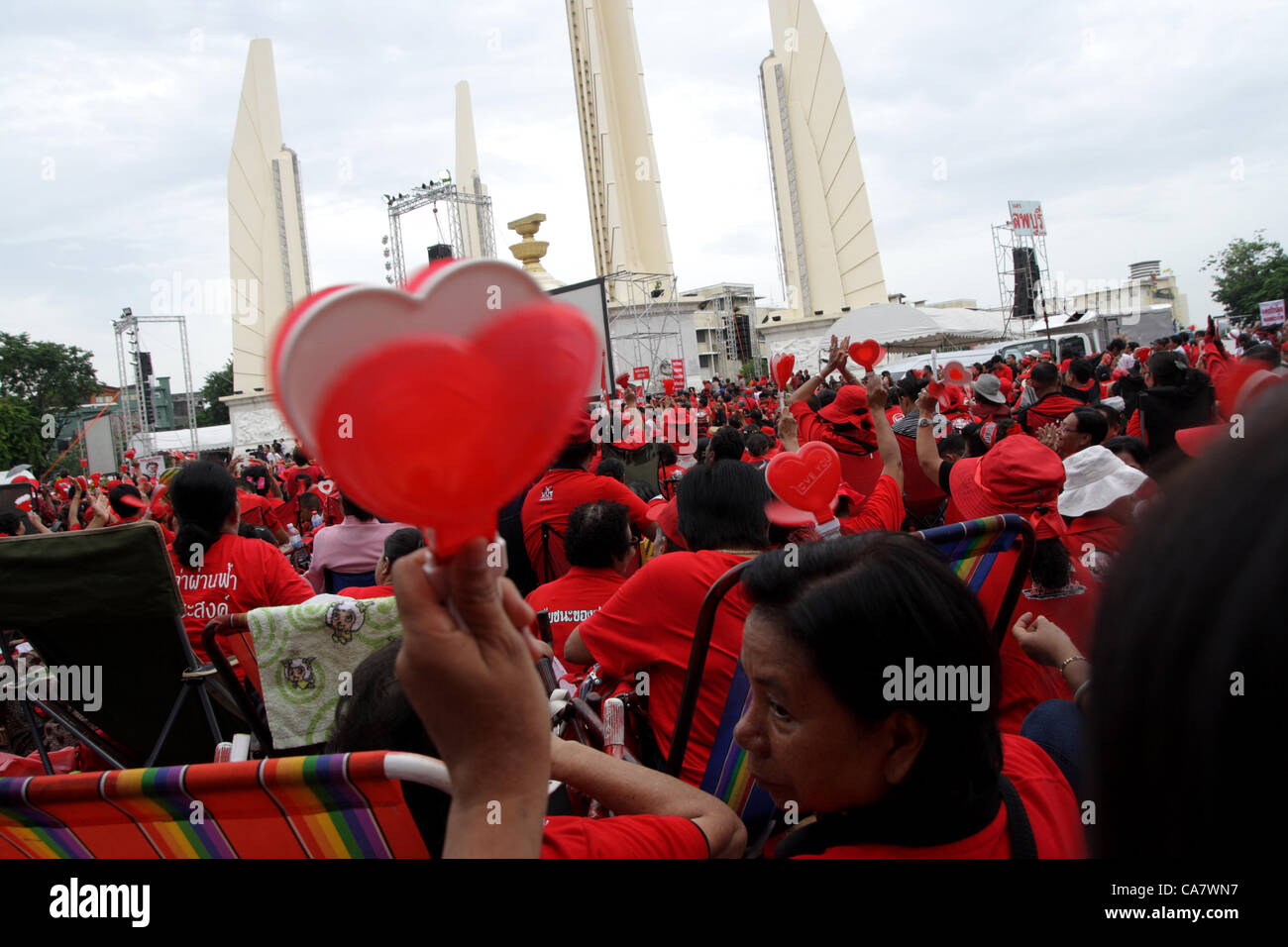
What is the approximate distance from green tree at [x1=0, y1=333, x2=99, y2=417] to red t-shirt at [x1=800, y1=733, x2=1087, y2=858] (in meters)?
43.8

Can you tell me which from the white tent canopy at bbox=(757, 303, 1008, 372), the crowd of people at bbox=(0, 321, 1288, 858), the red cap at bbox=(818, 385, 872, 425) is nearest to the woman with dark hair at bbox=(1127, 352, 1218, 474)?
the red cap at bbox=(818, 385, 872, 425)

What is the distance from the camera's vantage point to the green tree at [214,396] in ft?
197

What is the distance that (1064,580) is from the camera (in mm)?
2443

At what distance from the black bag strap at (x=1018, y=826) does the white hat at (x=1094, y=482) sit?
1845mm

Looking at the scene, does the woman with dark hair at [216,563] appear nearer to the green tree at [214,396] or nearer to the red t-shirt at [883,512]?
the red t-shirt at [883,512]

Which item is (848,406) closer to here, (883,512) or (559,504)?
(559,504)

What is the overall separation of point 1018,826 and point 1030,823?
53 mm

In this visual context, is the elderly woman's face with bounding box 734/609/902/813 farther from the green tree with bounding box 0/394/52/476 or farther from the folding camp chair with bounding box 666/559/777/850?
the green tree with bounding box 0/394/52/476

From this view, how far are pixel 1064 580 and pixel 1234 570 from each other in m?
2.19

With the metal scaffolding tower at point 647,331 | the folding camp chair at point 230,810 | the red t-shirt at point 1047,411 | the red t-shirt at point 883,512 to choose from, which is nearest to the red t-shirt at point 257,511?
the red t-shirt at point 883,512

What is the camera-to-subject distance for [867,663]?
1.13 meters

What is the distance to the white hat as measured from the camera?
273 centimetres

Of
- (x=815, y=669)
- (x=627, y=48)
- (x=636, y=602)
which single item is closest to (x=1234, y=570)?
(x=815, y=669)
